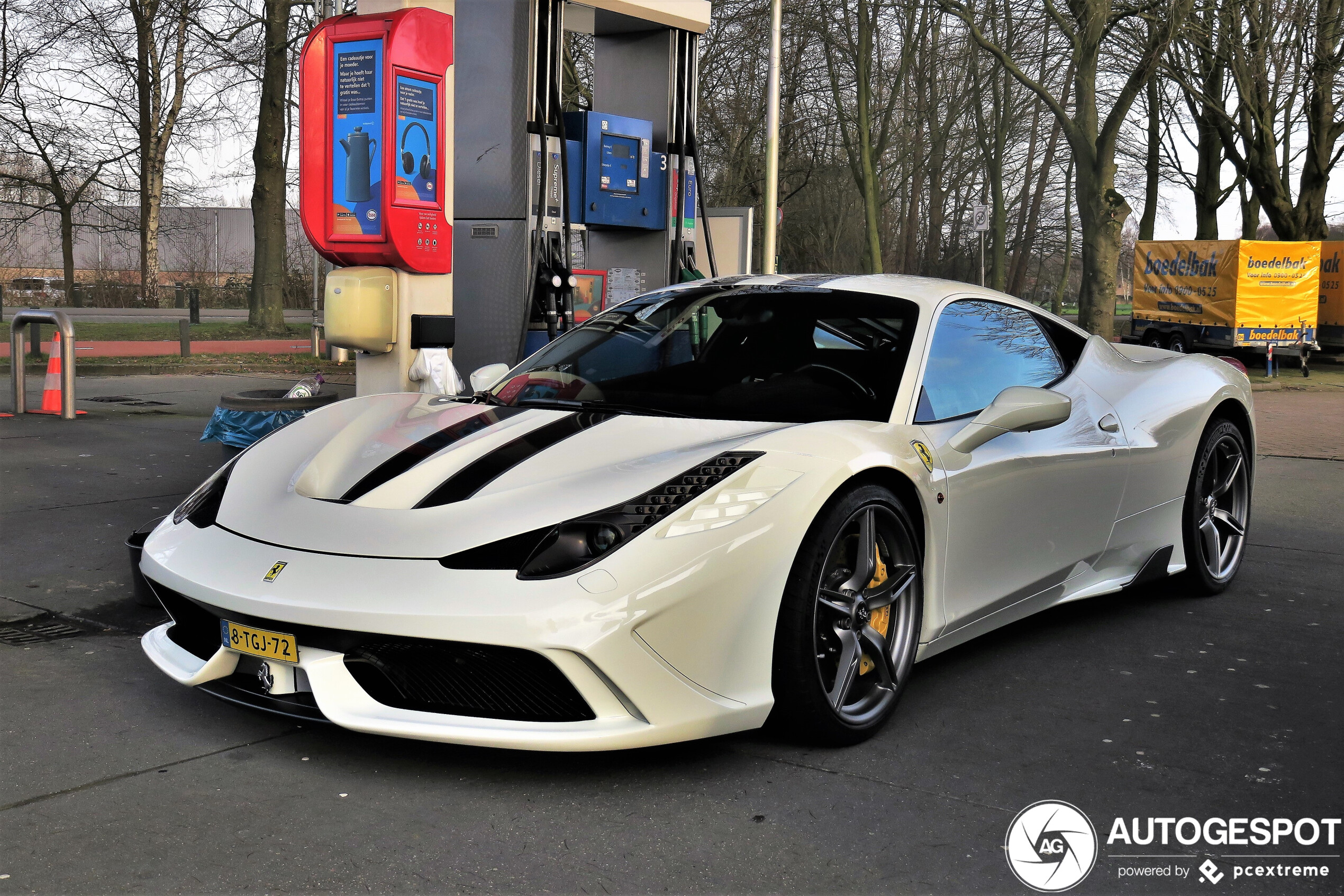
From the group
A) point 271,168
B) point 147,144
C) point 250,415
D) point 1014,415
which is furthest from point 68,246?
point 1014,415

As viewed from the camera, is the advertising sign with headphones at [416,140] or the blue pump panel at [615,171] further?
the blue pump panel at [615,171]

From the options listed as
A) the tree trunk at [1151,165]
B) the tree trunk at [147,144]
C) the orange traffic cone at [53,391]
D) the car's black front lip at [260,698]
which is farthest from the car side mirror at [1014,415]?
the tree trunk at [1151,165]

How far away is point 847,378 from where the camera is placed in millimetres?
3902

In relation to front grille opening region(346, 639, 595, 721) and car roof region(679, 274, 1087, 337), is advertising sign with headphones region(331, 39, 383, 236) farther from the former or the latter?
front grille opening region(346, 639, 595, 721)

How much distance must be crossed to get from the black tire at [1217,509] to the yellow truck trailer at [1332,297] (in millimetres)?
19944

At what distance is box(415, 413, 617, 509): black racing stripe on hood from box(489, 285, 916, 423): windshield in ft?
0.87

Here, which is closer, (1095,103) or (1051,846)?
(1051,846)

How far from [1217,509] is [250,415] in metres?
5.85

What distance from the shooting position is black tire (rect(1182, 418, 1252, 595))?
16.8 feet

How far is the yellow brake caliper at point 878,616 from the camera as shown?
137 inches

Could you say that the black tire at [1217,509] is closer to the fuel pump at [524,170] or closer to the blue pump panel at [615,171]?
the fuel pump at [524,170]

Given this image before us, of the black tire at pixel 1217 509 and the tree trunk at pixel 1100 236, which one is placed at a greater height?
the tree trunk at pixel 1100 236

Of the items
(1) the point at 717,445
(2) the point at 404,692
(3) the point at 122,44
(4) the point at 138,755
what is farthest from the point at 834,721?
(3) the point at 122,44

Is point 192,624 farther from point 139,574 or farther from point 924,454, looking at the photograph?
point 924,454
